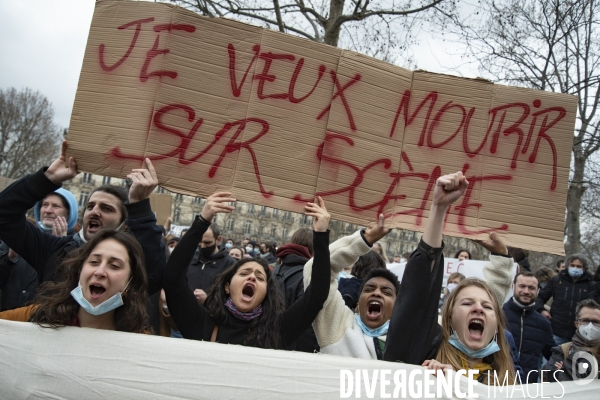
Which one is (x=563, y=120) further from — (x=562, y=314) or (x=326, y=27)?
(x=326, y=27)

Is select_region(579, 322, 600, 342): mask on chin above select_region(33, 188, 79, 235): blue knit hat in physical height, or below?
below

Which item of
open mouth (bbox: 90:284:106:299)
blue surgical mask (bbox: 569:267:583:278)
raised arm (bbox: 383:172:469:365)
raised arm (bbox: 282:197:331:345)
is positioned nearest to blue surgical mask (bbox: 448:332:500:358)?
raised arm (bbox: 383:172:469:365)

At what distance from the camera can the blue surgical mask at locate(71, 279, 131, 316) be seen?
235cm

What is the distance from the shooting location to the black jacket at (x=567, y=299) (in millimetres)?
6176

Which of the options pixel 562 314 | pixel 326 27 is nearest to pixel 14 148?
pixel 326 27

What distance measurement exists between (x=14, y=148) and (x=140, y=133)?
39.2m

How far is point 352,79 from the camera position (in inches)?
125

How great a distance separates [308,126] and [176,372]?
1.55m

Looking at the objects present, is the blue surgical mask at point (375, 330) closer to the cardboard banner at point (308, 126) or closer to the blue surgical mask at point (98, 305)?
the cardboard banner at point (308, 126)

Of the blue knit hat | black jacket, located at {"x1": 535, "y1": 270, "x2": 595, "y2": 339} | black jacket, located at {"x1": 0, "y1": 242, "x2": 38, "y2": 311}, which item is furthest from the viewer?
black jacket, located at {"x1": 535, "y1": 270, "x2": 595, "y2": 339}

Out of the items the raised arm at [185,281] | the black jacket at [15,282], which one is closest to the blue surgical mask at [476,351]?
the raised arm at [185,281]

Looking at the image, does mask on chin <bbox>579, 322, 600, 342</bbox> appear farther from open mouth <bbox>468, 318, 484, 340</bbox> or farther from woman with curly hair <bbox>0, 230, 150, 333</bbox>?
woman with curly hair <bbox>0, 230, 150, 333</bbox>

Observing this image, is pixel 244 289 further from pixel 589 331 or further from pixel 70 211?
pixel 589 331

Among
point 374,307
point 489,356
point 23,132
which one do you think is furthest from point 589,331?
point 23,132
